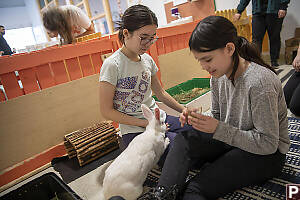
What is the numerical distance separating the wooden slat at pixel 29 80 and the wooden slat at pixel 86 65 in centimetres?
38

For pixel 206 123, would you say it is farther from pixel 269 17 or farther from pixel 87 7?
pixel 87 7

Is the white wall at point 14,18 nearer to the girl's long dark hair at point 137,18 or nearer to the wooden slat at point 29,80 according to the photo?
the wooden slat at point 29,80

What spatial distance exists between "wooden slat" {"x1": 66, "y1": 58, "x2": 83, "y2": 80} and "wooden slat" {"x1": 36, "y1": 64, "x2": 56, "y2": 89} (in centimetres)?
15

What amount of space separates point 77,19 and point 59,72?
2.43 feet

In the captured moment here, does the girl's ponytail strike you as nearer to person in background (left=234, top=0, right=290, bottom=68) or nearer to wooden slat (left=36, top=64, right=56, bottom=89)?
wooden slat (left=36, top=64, right=56, bottom=89)

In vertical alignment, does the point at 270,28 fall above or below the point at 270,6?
below

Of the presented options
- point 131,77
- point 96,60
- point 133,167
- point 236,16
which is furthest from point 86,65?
point 236,16

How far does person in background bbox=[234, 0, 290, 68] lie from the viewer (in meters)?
2.54

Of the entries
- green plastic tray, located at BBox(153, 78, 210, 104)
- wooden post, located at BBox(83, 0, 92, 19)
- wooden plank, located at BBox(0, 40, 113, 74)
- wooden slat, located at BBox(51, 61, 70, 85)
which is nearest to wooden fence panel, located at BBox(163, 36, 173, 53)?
green plastic tray, located at BBox(153, 78, 210, 104)

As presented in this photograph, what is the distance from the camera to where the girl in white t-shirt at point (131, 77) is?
114cm

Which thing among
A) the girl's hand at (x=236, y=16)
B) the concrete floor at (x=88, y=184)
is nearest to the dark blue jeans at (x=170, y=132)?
the concrete floor at (x=88, y=184)

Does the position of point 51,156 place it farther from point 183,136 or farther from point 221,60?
point 221,60

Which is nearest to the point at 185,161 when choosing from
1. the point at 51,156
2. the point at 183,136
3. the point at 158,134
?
the point at 183,136

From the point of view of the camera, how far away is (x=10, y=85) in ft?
4.74
